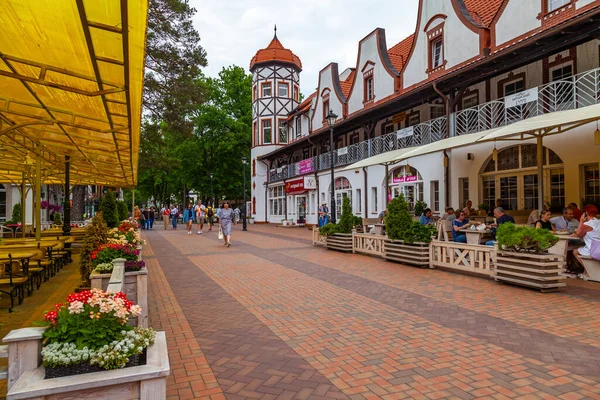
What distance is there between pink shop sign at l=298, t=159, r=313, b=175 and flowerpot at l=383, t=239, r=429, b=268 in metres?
17.8

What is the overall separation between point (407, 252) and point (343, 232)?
12.3ft

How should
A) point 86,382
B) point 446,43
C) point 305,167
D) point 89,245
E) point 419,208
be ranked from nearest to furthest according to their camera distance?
point 86,382 < point 89,245 < point 419,208 < point 446,43 < point 305,167

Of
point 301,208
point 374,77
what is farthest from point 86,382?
point 301,208

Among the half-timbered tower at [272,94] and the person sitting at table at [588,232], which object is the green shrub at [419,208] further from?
the half-timbered tower at [272,94]

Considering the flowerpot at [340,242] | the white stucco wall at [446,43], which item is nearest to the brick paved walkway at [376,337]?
the flowerpot at [340,242]

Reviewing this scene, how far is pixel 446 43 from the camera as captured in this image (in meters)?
17.5

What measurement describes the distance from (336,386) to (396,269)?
649 cm

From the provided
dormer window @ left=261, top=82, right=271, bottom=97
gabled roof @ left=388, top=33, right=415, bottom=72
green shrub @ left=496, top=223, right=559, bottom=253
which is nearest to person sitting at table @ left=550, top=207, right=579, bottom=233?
green shrub @ left=496, top=223, right=559, bottom=253

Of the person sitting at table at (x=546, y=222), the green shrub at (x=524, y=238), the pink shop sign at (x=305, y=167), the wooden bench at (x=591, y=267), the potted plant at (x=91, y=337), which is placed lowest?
the wooden bench at (x=591, y=267)

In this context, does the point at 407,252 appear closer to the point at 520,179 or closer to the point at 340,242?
the point at 340,242

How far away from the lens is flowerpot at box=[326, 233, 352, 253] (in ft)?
43.0

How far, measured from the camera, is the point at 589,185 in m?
11.5

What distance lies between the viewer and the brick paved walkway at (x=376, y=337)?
3.46 metres

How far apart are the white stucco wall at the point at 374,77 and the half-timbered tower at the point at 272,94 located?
12365 millimetres
